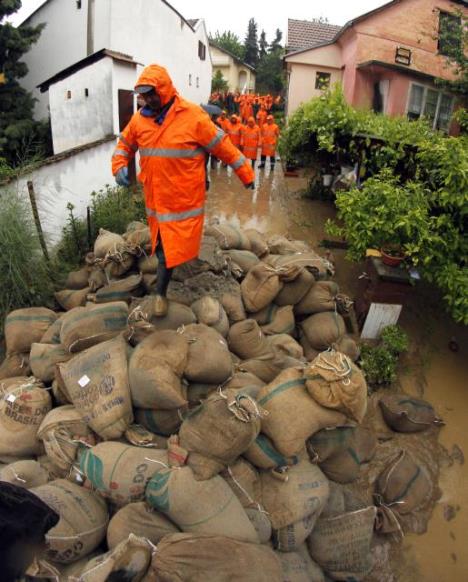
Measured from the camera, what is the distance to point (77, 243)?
17.3ft

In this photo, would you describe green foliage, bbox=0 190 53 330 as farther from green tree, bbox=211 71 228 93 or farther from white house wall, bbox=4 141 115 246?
green tree, bbox=211 71 228 93

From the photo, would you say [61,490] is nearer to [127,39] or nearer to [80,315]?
[80,315]

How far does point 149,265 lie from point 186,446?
1.93m

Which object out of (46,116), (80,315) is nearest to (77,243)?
(80,315)

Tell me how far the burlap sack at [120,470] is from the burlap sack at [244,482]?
0.37 metres

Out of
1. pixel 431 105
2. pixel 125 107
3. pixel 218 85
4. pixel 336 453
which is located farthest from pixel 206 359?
pixel 218 85

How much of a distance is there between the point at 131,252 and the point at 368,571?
9.81 feet

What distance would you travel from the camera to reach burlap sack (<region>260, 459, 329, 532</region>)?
2.37 metres

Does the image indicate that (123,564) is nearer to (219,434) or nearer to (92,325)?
(219,434)

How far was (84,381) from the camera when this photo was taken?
2604 millimetres

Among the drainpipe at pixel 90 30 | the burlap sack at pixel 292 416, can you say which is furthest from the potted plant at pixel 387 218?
the drainpipe at pixel 90 30

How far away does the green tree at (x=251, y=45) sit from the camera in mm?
45594

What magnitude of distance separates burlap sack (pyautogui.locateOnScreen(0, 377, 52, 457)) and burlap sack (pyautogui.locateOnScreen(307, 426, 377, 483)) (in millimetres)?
1732

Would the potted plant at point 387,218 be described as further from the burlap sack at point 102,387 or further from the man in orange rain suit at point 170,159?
the burlap sack at point 102,387
